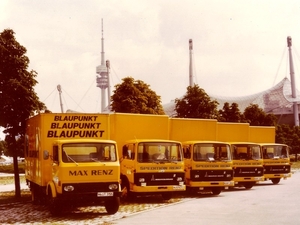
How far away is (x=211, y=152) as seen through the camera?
20.6 m

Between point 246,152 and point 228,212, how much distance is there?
965 cm

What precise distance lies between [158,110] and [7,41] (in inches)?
790

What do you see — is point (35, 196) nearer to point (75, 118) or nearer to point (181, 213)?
point (75, 118)

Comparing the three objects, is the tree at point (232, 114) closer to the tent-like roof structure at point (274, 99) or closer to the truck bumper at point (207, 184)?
the truck bumper at point (207, 184)

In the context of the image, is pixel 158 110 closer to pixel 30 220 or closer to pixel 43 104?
pixel 43 104

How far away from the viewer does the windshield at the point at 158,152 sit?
706 inches

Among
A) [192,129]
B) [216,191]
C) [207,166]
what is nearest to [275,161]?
[192,129]

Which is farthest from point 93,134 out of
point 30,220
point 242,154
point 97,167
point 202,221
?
point 242,154

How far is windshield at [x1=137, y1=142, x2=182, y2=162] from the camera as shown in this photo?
58.8 ft

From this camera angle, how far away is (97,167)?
46.3 feet

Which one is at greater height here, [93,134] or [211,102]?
[211,102]

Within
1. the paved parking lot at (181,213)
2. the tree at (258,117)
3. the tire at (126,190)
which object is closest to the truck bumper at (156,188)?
the tire at (126,190)

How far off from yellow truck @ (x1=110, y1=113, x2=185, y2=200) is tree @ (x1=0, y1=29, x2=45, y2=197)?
11.5 ft

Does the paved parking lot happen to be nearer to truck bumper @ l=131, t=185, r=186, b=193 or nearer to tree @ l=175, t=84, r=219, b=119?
truck bumper @ l=131, t=185, r=186, b=193
